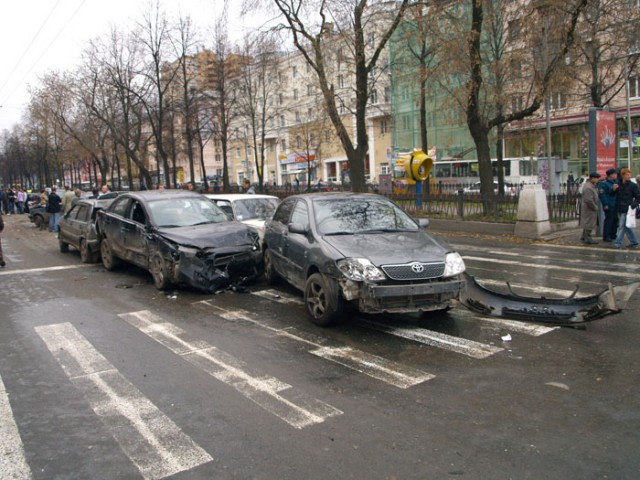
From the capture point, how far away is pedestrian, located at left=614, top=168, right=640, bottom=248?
38.9 feet

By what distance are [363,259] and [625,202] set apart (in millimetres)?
8441

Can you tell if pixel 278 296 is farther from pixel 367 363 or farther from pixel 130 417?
pixel 130 417

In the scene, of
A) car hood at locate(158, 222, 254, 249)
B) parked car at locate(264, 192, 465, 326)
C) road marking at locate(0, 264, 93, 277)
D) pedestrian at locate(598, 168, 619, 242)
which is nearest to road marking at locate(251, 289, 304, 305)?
parked car at locate(264, 192, 465, 326)

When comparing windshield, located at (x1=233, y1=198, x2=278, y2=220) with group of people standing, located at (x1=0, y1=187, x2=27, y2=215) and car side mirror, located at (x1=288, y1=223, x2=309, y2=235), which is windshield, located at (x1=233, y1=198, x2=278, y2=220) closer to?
car side mirror, located at (x1=288, y1=223, x2=309, y2=235)

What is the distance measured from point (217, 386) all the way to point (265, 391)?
18.9 inches

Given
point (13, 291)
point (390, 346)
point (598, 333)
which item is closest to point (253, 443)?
point (390, 346)

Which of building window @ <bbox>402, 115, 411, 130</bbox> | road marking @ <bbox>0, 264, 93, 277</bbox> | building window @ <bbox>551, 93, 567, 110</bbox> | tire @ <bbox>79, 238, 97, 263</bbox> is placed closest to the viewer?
road marking @ <bbox>0, 264, 93, 277</bbox>

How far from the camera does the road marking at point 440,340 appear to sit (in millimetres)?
5645

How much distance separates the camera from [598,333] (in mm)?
6066

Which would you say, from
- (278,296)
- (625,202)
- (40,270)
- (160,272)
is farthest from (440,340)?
(40,270)

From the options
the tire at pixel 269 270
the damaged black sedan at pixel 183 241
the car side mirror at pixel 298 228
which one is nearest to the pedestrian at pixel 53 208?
the damaged black sedan at pixel 183 241

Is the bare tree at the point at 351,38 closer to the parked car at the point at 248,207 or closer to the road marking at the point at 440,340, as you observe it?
the parked car at the point at 248,207

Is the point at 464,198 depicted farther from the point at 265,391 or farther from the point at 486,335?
the point at 265,391

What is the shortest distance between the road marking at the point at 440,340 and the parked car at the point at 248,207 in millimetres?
5595
